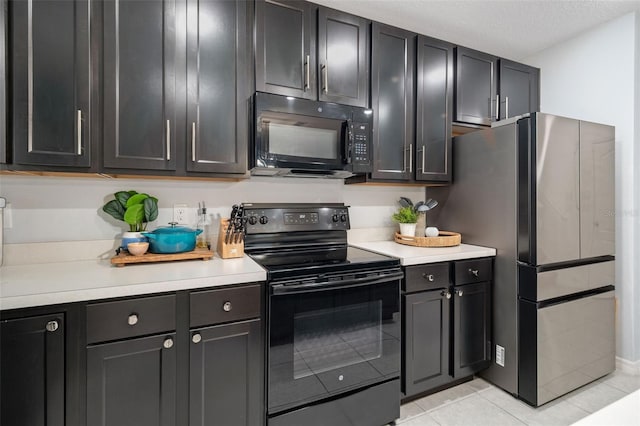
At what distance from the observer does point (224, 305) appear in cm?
140

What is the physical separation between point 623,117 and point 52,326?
12.0 ft

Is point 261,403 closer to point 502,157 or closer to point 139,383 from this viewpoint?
point 139,383

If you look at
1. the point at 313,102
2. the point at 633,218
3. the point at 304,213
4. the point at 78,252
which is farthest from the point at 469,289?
the point at 78,252

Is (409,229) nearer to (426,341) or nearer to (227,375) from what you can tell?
(426,341)

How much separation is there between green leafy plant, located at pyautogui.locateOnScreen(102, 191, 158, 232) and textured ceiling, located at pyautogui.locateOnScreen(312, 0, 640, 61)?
1742 mm

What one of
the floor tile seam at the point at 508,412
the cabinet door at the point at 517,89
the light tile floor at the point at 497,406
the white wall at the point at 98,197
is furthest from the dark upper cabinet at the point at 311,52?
the floor tile seam at the point at 508,412

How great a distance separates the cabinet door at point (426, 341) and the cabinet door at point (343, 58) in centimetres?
135

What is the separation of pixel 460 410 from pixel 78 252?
2452mm

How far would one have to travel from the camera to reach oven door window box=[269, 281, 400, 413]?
1497mm

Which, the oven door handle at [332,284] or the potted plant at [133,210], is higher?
the potted plant at [133,210]

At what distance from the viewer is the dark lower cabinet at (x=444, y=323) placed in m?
1.88

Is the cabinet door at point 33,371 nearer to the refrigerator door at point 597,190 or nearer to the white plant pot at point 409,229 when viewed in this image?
the white plant pot at point 409,229

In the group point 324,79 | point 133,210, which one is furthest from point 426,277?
point 133,210

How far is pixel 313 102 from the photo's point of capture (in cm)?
186
